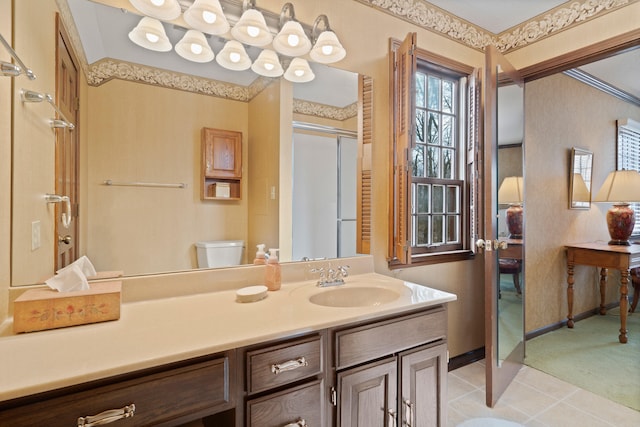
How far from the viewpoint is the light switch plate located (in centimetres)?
108

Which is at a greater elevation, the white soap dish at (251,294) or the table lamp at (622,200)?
the table lamp at (622,200)

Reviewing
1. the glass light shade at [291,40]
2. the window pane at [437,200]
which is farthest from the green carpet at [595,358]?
the glass light shade at [291,40]

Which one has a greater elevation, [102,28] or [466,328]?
[102,28]

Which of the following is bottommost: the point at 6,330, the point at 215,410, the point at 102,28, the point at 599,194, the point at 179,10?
the point at 215,410

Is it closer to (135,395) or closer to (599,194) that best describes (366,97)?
(135,395)

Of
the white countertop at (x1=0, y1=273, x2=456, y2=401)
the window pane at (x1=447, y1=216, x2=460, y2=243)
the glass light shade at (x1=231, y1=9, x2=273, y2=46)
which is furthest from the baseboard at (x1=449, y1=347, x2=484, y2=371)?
the glass light shade at (x1=231, y1=9, x2=273, y2=46)

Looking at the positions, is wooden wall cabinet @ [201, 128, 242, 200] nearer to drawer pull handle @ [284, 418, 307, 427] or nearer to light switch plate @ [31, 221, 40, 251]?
light switch plate @ [31, 221, 40, 251]

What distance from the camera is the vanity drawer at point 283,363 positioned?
0.94 meters

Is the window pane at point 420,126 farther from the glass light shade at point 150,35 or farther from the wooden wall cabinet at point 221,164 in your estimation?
the glass light shade at point 150,35

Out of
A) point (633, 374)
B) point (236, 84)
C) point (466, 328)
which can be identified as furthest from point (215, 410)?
point (633, 374)

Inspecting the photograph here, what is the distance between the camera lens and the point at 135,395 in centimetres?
79

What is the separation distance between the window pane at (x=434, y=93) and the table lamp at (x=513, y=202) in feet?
2.39

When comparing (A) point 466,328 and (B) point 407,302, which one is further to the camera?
(A) point 466,328

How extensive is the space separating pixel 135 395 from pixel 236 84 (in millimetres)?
1285
